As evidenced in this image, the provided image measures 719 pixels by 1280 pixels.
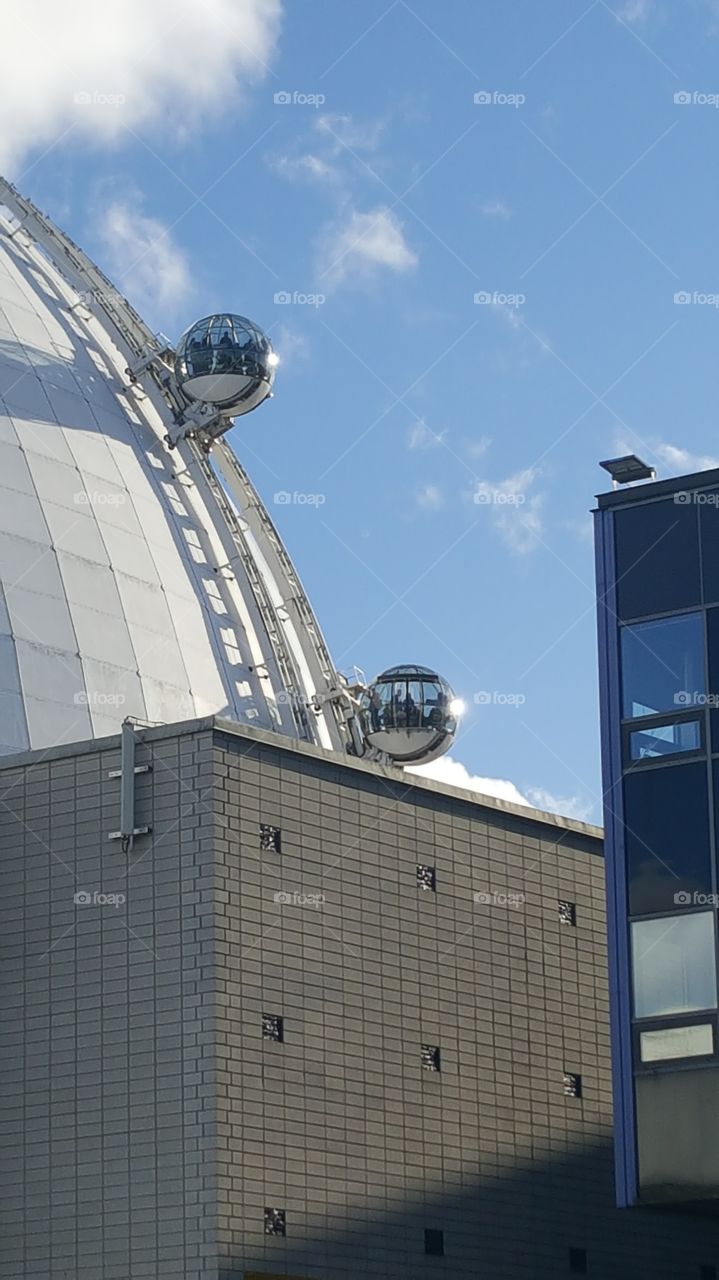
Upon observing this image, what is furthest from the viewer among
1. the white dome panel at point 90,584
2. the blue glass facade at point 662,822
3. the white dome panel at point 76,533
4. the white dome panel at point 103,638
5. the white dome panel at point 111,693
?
the white dome panel at point 76,533

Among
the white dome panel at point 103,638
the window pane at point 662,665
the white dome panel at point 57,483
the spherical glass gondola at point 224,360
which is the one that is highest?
the spherical glass gondola at point 224,360

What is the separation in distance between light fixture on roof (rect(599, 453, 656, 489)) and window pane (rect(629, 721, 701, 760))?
4.08 meters

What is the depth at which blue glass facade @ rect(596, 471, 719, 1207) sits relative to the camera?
32.4m

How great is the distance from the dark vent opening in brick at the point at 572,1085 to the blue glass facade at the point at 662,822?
7.24 meters

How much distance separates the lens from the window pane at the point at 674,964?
32.5 meters

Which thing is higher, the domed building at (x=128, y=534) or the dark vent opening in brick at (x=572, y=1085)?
the domed building at (x=128, y=534)

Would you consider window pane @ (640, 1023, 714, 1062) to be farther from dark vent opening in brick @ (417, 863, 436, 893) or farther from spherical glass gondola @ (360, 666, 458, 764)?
spherical glass gondola @ (360, 666, 458, 764)

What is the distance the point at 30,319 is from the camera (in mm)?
47469

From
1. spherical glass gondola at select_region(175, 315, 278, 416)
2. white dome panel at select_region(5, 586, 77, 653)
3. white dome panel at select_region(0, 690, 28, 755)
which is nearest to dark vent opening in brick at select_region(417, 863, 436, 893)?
white dome panel at select_region(0, 690, 28, 755)

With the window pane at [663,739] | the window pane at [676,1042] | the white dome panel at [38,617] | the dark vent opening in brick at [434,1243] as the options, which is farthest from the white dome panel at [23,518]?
the window pane at [676,1042]

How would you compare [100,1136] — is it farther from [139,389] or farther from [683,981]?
[139,389]

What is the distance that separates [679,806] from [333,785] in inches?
260

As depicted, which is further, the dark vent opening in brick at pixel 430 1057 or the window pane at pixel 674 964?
the dark vent opening in brick at pixel 430 1057

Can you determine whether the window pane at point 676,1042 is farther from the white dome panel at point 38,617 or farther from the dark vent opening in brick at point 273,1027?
the white dome panel at point 38,617
